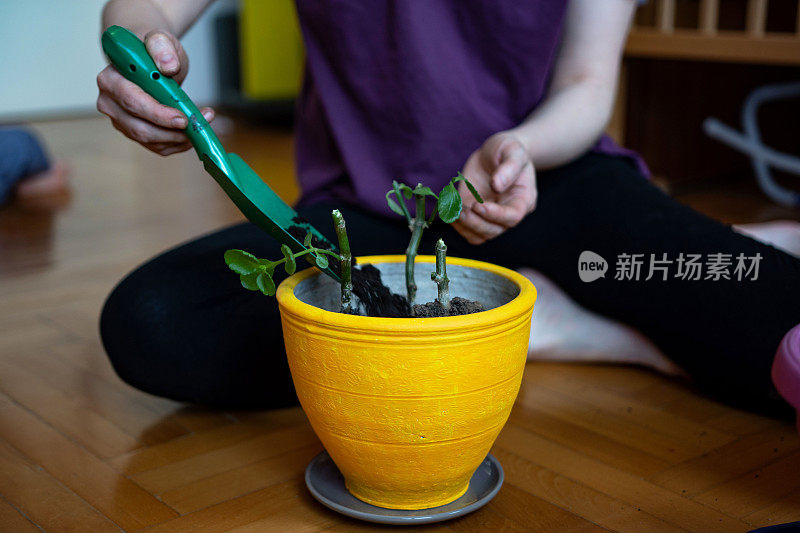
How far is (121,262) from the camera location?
4.89 feet

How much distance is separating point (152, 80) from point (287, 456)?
36 cm

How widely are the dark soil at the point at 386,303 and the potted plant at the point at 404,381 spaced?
0.01m

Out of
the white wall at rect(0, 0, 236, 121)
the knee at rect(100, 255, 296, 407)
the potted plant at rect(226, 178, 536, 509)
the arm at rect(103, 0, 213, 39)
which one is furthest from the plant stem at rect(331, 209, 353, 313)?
the white wall at rect(0, 0, 236, 121)

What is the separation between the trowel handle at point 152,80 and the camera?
709mm

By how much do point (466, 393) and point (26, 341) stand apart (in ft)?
2.37

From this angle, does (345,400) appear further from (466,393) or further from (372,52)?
(372,52)

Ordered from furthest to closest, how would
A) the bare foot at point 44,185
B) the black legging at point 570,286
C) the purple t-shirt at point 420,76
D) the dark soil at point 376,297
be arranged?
the bare foot at point 44,185 < the purple t-shirt at point 420,76 < the black legging at point 570,286 < the dark soil at point 376,297

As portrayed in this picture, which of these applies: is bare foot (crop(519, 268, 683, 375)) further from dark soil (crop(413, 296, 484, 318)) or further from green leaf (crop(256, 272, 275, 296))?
green leaf (crop(256, 272, 275, 296))

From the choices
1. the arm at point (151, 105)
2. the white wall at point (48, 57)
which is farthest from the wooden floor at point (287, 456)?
the white wall at point (48, 57)

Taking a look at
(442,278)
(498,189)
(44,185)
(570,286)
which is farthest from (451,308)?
(44,185)

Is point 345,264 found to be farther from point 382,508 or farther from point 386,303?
point 382,508

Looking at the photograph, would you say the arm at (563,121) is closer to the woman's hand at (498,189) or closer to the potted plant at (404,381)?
the woman's hand at (498,189)

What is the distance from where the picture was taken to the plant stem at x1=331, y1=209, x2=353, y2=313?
2.16ft

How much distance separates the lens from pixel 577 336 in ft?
3.31
